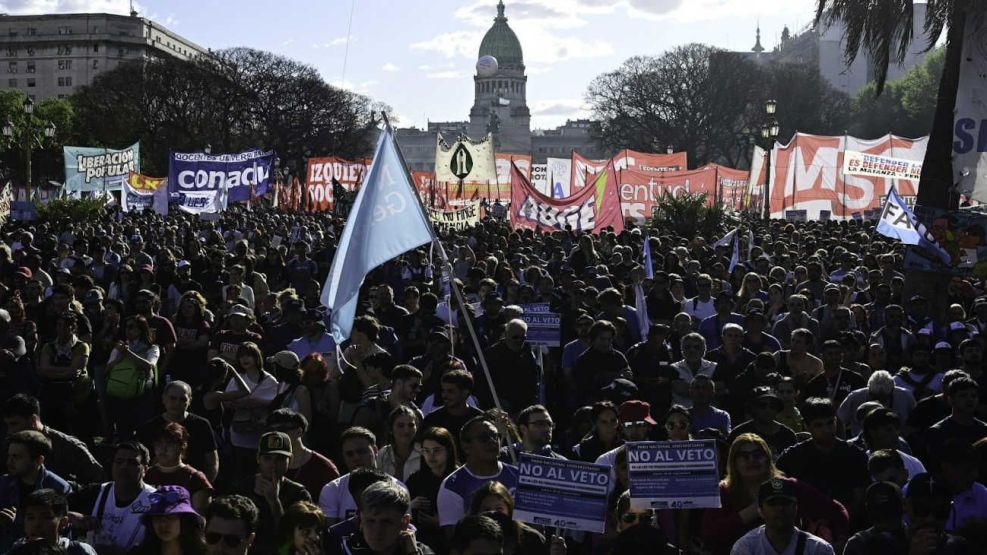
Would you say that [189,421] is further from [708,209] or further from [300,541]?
[708,209]

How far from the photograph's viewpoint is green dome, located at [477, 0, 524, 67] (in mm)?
177125

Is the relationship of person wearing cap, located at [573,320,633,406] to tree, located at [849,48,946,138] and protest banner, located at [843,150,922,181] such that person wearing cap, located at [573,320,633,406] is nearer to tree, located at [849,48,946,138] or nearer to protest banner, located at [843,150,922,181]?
protest banner, located at [843,150,922,181]

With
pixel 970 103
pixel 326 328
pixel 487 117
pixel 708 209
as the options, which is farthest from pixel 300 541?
A: pixel 487 117

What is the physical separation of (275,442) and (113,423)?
141 inches

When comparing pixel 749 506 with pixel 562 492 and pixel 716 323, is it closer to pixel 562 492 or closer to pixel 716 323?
pixel 562 492

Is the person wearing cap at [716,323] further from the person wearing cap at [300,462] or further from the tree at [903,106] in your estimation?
the tree at [903,106]

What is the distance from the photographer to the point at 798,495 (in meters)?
5.63

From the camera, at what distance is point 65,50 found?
116312 millimetres

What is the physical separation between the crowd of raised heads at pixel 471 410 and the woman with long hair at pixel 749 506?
11mm

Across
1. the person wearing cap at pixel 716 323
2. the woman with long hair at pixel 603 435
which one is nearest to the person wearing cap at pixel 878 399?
the woman with long hair at pixel 603 435

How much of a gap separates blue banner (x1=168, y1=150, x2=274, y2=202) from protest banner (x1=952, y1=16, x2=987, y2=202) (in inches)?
786

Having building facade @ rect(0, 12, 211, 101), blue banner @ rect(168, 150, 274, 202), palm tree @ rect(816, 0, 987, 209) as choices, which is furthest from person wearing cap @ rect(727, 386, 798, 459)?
building facade @ rect(0, 12, 211, 101)

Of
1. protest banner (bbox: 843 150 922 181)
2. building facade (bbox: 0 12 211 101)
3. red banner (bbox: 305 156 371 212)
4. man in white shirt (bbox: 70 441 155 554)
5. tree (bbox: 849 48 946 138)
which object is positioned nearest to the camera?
man in white shirt (bbox: 70 441 155 554)

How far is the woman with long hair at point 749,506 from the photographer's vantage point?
221 inches
